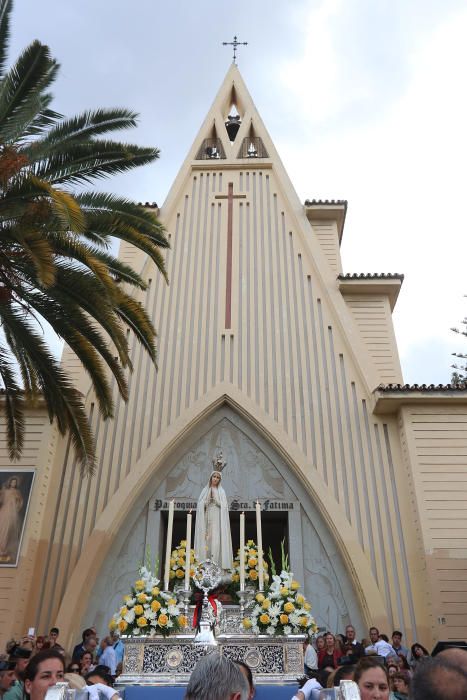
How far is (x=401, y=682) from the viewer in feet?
19.4

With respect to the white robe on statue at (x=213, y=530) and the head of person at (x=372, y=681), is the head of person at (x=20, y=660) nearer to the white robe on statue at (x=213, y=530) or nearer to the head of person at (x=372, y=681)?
the white robe on statue at (x=213, y=530)

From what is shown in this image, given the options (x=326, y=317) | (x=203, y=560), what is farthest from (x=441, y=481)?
(x=203, y=560)

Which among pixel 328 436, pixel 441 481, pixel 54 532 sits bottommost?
pixel 54 532

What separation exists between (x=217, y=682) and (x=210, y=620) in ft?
16.5

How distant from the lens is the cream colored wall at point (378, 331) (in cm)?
1443

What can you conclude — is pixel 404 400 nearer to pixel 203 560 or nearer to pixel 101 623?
pixel 203 560

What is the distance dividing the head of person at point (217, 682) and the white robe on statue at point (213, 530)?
573 centimetres

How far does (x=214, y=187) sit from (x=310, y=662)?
1302 cm

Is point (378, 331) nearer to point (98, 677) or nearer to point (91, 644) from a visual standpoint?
point (91, 644)

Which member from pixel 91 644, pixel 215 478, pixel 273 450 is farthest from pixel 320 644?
pixel 273 450

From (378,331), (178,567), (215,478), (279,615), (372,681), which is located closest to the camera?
(372,681)

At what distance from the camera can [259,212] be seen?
1709 centimetres

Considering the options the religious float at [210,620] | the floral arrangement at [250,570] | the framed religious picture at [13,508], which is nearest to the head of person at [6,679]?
the religious float at [210,620]

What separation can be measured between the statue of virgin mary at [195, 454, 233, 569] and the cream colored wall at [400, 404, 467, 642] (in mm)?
4971
